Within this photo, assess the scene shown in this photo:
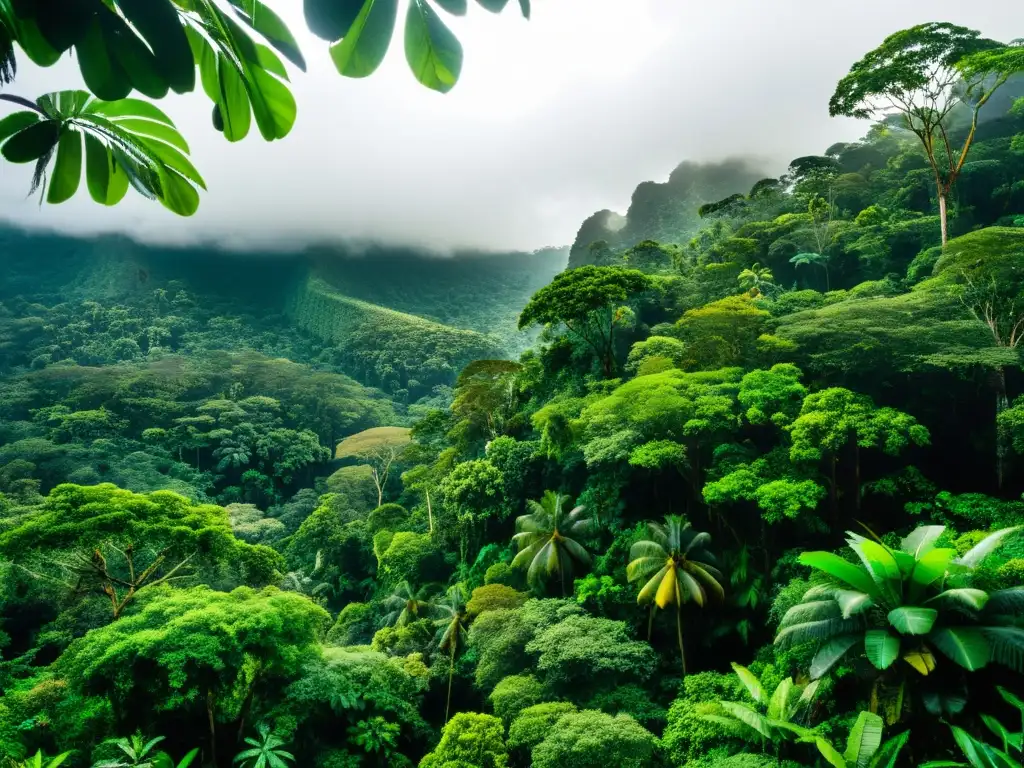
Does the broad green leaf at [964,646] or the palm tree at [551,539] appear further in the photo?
the palm tree at [551,539]

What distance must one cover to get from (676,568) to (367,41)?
476 inches

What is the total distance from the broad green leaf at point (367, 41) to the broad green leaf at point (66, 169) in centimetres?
44

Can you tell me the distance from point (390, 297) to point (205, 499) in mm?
57124

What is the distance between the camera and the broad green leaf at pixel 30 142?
0.79m

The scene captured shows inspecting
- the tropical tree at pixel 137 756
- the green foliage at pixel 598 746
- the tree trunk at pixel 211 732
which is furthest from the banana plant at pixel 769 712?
the tree trunk at pixel 211 732

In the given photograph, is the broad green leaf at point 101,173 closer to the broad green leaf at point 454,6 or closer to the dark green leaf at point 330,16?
the dark green leaf at point 330,16

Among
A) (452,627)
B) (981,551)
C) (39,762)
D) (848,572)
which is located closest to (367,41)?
(848,572)

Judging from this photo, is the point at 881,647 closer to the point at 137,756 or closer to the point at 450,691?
the point at 450,691

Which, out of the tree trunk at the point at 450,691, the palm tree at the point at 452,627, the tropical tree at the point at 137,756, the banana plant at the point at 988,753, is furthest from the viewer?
the palm tree at the point at 452,627

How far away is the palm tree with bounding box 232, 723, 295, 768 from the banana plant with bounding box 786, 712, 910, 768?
9889mm

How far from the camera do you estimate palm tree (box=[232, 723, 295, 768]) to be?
11.0m

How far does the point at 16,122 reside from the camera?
0.81 m

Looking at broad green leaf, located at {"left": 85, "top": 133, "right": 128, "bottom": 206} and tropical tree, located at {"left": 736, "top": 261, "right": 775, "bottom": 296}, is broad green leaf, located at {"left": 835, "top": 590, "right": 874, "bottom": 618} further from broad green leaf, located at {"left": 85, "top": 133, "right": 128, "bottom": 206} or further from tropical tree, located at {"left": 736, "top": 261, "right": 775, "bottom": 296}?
tropical tree, located at {"left": 736, "top": 261, "right": 775, "bottom": 296}

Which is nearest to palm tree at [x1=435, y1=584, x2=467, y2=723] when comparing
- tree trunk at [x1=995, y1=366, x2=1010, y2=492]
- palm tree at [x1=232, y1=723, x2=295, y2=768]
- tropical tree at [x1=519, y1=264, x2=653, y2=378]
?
palm tree at [x1=232, y1=723, x2=295, y2=768]
